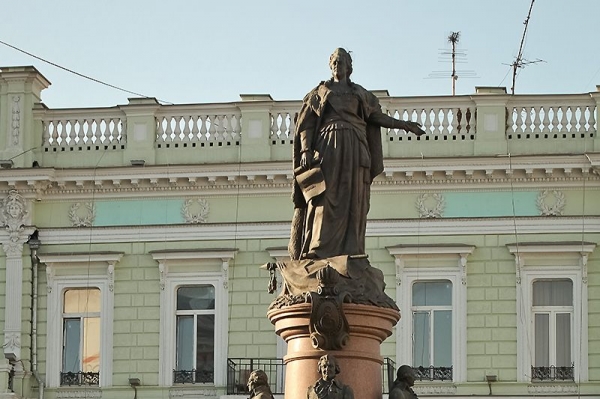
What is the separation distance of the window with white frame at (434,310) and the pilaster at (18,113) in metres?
7.50

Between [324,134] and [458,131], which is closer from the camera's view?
[324,134]

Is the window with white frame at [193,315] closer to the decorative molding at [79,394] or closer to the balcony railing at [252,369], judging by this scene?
the balcony railing at [252,369]

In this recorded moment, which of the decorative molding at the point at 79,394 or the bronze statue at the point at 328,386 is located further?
the decorative molding at the point at 79,394

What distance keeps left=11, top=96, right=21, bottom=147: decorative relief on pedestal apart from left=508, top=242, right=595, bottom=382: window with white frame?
994 cm

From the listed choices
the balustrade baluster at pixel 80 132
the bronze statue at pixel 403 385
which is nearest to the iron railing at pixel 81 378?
the balustrade baluster at pixel 80 132

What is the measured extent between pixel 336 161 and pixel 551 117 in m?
20.7

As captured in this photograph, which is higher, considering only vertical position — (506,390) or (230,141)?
(230,141)

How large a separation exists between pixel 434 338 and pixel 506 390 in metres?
1.66

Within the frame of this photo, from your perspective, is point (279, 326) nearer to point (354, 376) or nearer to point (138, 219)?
point (354, 376)

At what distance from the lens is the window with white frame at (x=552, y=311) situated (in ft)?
113

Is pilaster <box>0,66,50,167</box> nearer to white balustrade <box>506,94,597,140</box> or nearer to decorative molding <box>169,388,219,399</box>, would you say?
decorative molding <box>169,388,219,399</box>

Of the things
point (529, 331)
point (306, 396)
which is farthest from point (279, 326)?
point (529, 331)

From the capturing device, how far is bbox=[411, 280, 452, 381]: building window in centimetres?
3491

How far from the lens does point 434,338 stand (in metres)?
34.9
